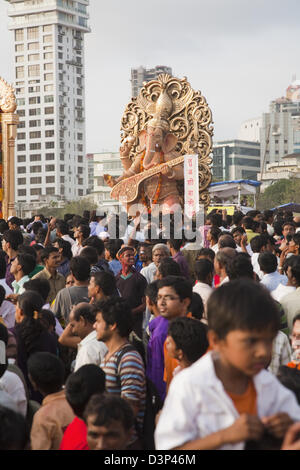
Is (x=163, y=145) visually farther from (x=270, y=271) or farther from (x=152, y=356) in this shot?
(x=152, y=356)

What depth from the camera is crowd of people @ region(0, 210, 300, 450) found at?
2.25 metres

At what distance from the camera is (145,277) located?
22.5 feet

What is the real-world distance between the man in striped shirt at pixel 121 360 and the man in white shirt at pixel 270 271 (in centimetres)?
212

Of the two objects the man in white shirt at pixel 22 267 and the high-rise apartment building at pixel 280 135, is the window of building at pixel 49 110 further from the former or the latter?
the man in white shirt at pixel 22 267

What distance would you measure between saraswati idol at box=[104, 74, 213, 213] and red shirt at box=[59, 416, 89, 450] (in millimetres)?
10738

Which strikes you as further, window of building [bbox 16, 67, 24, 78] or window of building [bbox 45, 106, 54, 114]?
window of building [bbox 16, 67, 24, 78]

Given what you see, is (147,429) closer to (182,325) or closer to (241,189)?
(182,325)

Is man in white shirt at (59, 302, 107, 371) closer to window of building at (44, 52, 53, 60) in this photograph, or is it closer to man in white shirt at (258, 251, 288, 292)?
man in white shirt at (258, 251, 288, 292)

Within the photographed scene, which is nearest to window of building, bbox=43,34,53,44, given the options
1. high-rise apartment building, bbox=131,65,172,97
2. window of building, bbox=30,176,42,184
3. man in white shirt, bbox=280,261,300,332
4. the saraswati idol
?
window of building, bbox=30,176,42,184

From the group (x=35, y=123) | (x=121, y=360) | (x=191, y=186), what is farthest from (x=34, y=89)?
(x=121, y=360)

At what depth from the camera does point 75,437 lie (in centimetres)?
313

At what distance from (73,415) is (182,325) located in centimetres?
71

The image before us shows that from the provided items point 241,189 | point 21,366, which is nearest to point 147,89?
point 241,189

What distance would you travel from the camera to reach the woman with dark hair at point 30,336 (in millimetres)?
4410
